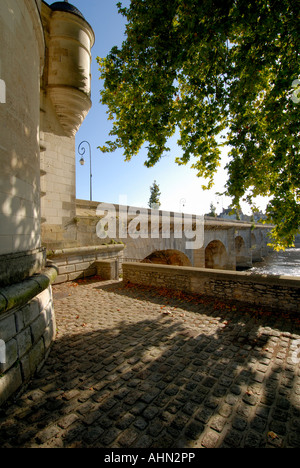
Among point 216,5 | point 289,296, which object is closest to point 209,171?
point 216,5

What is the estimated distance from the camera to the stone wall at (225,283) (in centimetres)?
551

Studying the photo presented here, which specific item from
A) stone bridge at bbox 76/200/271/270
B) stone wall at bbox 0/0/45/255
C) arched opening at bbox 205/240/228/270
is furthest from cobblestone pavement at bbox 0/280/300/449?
arched opening at bbox 205/240/228/270

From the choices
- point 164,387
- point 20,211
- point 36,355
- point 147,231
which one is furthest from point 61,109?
point 164,387

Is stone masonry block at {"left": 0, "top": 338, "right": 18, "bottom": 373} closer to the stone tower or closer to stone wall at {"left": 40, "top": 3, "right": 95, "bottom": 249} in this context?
the stone tower

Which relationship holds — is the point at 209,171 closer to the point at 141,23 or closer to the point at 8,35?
the point at 141,23

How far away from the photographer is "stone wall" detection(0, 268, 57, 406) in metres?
2.41

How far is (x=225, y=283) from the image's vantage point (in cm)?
650

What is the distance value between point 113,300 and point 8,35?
20.1 ft

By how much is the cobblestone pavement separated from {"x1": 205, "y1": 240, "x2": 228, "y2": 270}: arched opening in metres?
19.4

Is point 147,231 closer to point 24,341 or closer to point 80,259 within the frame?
point 80,259

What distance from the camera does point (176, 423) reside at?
2.30 m

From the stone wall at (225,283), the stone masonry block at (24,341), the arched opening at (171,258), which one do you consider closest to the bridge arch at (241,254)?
the arched opening at (171,258)

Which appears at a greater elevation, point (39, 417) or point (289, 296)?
point (289, 296)

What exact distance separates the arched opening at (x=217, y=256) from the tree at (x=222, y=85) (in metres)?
18.4
